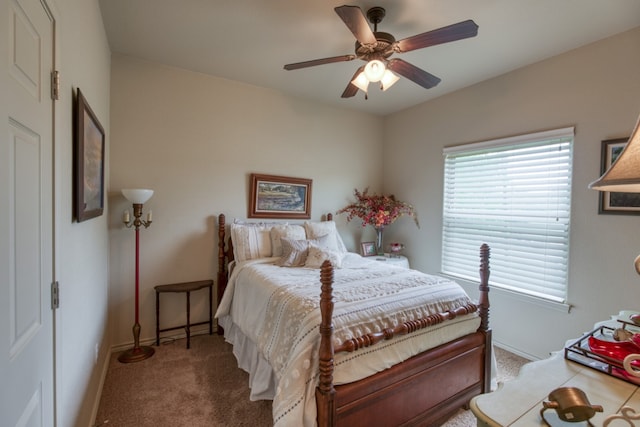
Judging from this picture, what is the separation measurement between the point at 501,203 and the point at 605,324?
5.74ft

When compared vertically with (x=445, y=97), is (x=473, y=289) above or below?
below

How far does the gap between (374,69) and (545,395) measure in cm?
200

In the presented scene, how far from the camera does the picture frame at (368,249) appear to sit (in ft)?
13.1

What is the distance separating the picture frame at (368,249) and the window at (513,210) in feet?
3.04

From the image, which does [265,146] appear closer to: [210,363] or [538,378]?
[210,363]

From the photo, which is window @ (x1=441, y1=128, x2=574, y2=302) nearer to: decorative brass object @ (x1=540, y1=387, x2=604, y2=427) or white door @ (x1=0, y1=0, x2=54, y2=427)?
decorative brass object @ (x1=540, y1=387, x2=604, y2=427)

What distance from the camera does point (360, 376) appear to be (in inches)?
61.8

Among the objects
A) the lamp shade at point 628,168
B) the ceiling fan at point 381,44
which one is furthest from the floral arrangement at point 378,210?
the lamp shade at point 628,168

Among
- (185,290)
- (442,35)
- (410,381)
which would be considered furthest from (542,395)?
(185,290)

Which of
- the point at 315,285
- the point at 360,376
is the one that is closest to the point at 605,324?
the point at 360,376

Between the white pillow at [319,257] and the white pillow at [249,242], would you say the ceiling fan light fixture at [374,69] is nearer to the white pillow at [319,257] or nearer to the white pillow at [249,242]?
the white pillow at [319,257]

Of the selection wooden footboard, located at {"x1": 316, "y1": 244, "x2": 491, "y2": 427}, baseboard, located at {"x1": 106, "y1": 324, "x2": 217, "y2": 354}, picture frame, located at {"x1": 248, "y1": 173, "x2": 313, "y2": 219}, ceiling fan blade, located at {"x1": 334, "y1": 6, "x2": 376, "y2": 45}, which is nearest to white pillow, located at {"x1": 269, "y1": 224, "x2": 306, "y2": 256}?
picture frame, located at {"x1": 248, "y1": 173, "x2": 313, "y2": 219}

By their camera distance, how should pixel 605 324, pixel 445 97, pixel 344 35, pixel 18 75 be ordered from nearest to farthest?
pixel 18 75 → pixel 605 324 → pixel 344 35 → pixel 445 97

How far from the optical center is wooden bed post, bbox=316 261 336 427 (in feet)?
4.68
